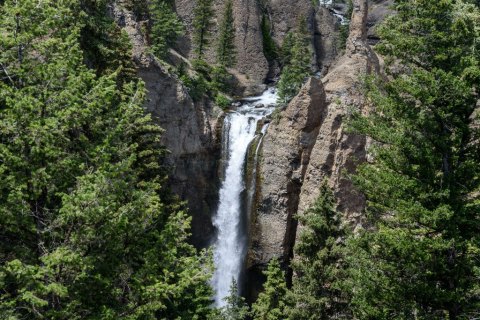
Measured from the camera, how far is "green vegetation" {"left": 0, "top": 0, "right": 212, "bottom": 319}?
8.73m

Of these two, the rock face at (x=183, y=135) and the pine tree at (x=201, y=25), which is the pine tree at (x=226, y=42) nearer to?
the pine tree at (x=201, y=25)

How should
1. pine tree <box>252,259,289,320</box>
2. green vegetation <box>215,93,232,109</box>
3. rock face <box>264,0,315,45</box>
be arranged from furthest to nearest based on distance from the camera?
rock face <box>264,0,315,45</box>
green vegetation <box>215,93,232,109</box>
pine tree <box>252,259,289,320</box>

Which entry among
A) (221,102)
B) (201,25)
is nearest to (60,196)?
A: (221,102)

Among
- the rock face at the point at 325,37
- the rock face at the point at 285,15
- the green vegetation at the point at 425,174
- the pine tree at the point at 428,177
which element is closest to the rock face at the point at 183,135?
the green vegetation at the point at 425,174

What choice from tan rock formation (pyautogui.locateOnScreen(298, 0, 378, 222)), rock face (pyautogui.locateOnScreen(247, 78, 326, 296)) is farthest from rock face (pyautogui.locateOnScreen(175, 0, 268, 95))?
rock face (pyautogui.locateOnScreen(247, 78, 326, 296))

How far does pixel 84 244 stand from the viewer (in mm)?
9312

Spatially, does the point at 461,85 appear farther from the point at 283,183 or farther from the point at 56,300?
the point at 283,183

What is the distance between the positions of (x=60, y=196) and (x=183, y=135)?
21.5m

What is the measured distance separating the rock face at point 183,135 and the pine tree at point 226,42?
1807cm

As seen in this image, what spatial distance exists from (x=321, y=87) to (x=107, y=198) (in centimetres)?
2409

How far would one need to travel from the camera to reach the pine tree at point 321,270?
1806 cm

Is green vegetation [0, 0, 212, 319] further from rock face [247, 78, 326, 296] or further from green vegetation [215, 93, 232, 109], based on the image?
green vegetation [215, 93, 232, 109]

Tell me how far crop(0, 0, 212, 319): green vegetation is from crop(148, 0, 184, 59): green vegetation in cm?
3104

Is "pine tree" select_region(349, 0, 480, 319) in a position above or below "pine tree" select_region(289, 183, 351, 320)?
above
